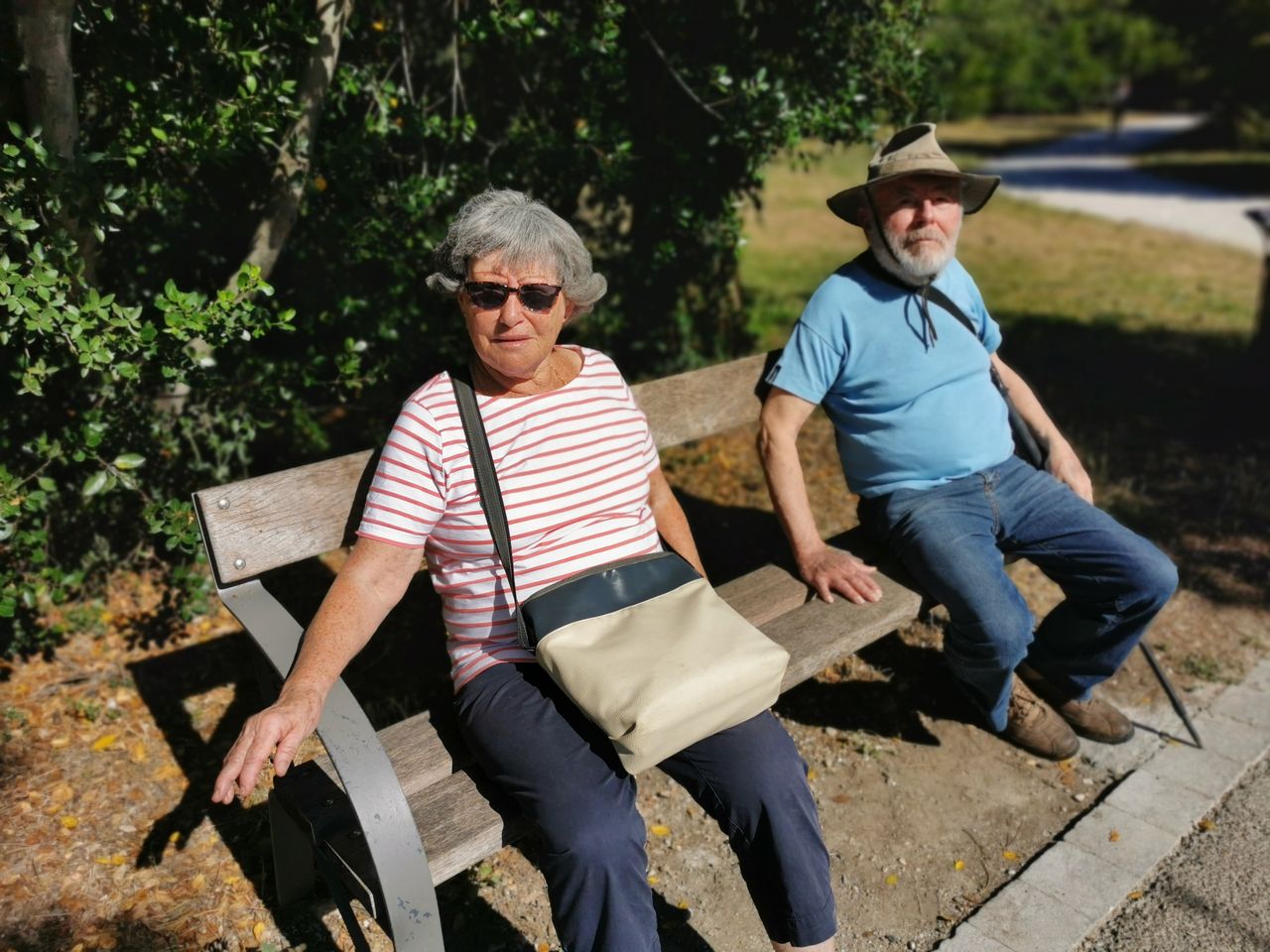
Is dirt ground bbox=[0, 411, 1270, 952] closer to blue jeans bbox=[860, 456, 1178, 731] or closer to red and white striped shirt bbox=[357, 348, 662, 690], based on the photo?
blue jeans bbox=[860, 456, 1178, 731]

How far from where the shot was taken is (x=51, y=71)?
311 centimetres

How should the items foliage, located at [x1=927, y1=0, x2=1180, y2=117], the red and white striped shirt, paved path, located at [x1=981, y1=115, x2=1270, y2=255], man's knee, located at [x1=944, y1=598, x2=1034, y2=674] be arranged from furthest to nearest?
foliage, located at [x1=927, y1=0, x2=1180, y2=117]
paved path, located at [x1=981, y1=115, x2=1270, y2=255]
man's knee, located at [x1=944, y1=598, x2=1034, y2=674]
the red and white striped shirt

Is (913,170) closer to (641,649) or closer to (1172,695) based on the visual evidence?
(641,649)

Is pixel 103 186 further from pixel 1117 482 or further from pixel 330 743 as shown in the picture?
pixel 1117 482

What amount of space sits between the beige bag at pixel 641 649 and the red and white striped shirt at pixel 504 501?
45 mm

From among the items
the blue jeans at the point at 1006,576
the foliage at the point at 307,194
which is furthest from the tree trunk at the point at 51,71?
the blue jeans at the point at 1006,576

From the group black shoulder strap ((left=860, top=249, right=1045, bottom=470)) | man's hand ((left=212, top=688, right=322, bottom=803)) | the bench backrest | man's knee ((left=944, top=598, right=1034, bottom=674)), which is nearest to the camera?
man's hand ((left=212, top=688, right=322, bottom=803))

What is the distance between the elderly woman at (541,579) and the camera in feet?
7.70

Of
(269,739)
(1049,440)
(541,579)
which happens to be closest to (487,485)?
(541,579)

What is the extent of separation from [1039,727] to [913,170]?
69.7 inches

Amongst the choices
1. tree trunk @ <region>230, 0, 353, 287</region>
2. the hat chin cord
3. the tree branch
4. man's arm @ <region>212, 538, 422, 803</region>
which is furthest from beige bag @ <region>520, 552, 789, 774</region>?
the tree branch

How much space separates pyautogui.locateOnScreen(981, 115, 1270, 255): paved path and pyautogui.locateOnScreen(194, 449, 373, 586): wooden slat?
10260 mm

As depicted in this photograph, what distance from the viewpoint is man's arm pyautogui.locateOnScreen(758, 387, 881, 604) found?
10.8 feet

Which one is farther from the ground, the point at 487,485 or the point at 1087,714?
the point at 487,485
